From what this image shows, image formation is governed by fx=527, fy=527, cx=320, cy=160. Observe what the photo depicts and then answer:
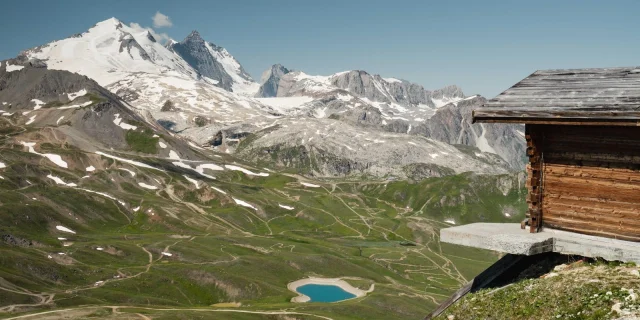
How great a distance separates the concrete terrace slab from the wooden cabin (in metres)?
0.42

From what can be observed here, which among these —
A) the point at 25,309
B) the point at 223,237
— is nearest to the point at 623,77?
the point at 25,309

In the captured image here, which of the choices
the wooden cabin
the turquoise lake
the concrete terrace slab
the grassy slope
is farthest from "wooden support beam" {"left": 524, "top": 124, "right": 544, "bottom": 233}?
the turquoise lake

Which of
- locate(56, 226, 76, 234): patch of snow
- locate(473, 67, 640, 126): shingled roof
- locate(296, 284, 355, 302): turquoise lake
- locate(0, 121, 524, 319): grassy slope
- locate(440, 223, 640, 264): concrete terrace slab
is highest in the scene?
locate(473, 67, 640, 126): shingled roof

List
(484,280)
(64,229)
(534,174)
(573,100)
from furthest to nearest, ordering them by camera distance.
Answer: (64,229)
(484,280)
(534,174)
(573,100)

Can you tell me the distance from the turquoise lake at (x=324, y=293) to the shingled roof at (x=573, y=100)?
4459 inches

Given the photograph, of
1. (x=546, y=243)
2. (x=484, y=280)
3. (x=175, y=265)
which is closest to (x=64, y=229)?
(x=175, y=265)

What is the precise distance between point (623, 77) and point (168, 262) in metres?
134

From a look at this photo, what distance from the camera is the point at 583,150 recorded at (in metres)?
18.9

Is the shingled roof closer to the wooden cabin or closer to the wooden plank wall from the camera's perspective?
the wooden cabin

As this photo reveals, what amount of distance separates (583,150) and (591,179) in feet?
3.51

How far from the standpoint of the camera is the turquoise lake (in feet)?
427

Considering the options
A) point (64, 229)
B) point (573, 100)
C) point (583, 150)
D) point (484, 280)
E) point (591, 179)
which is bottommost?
point (64, 229)

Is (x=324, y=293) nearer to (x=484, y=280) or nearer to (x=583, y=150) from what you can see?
(x=484, y=280)

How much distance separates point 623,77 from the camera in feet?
67.0
